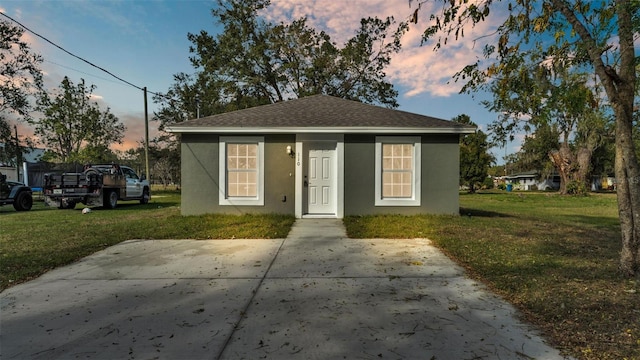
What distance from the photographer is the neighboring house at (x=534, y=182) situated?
172 ft

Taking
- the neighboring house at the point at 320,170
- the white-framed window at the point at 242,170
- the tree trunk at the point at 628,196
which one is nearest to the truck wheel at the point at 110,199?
the neighboring house at the point at 320,170

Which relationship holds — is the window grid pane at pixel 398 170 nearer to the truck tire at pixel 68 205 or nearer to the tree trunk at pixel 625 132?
the tree trunk at pixel 625 132

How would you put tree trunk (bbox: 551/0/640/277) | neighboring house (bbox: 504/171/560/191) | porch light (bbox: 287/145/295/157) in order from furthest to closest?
1. neighboring house (bbox: 504/171/560/191)
2. porch light (bbox: 287/145/295/157)
3. tree trunk (bbox: 551/0/640/277)

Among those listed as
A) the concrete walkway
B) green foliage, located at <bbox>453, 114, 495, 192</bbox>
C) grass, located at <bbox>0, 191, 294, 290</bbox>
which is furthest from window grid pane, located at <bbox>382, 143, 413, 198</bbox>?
green foliage, located at <bbox>453, 114, 495, 192</bbox>

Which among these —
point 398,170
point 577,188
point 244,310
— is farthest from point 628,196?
point 577,188

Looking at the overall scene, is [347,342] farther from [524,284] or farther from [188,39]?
[188,39]

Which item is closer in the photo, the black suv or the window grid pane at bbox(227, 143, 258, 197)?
the window grid pane at bbox(227, 143, 258, 197)

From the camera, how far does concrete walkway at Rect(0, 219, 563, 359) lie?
265 cm

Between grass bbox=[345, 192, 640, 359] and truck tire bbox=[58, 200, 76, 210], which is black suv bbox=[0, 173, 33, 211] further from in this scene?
grass bbox=[345, 192, 640, 359]

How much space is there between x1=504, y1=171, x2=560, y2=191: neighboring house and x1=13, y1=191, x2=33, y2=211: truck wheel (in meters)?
56.3

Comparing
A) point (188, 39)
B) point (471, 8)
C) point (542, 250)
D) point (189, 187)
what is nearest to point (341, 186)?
point (189, 187)

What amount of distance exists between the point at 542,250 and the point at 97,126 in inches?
1380

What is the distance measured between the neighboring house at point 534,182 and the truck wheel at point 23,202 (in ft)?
185

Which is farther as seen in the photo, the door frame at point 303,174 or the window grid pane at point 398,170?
the window grid pane at point 398,170
